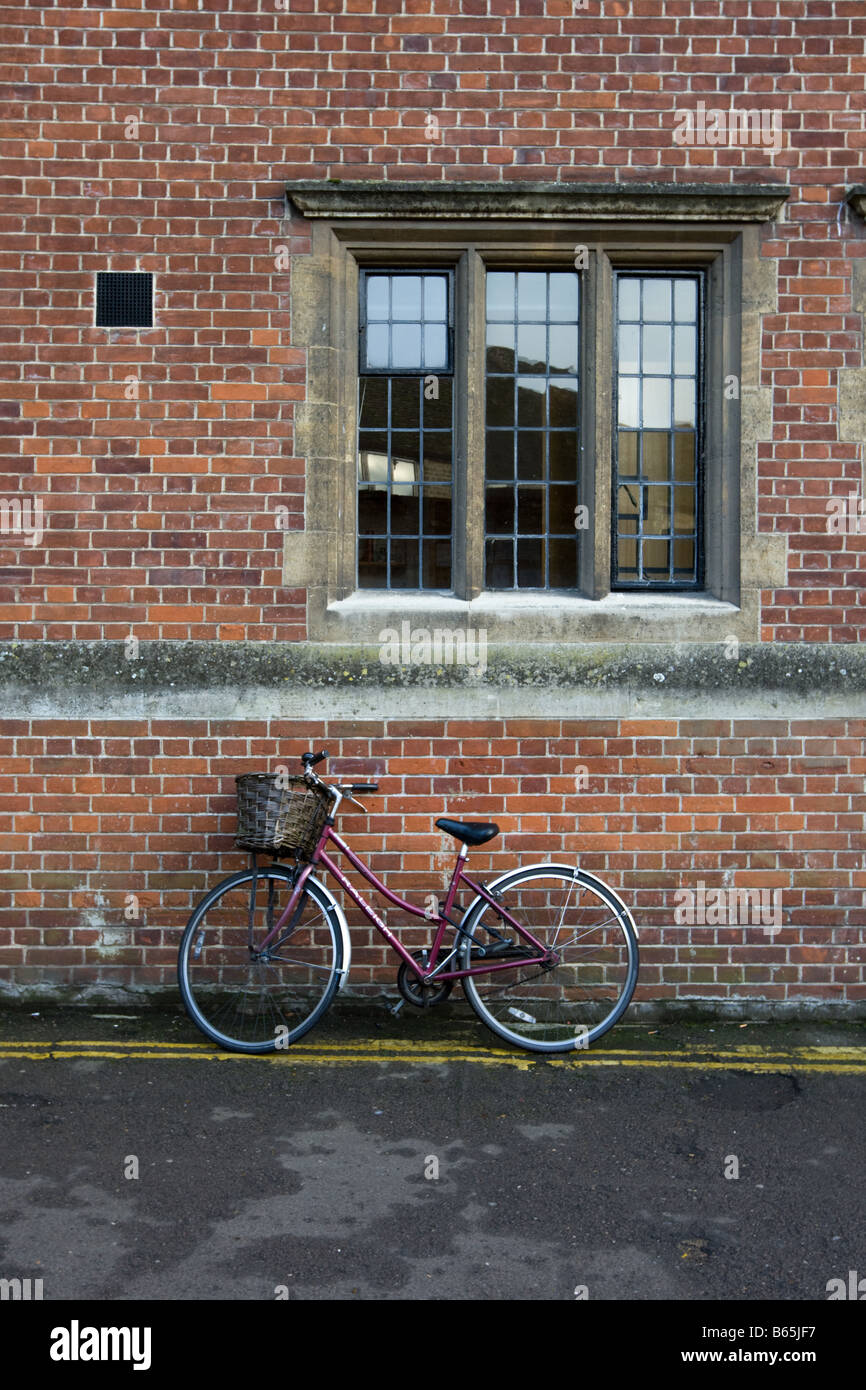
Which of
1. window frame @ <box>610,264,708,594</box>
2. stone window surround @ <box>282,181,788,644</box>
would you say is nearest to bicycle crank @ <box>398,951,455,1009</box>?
stone window surround @ <box>282,181,788,644</box>

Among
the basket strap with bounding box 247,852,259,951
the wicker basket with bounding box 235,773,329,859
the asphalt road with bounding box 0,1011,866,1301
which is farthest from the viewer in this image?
the basket strap with bounding box 247,852,259,951

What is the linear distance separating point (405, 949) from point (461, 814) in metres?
0.84

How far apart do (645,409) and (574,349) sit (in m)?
0.51

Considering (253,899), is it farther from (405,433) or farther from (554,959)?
(405,433)

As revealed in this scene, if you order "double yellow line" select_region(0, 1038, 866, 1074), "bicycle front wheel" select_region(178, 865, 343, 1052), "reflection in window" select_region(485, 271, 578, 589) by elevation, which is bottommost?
"double yellow line" select_region(0, 1038, 866, 1074)

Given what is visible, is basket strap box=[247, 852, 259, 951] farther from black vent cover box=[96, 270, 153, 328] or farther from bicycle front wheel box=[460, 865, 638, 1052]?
black vent cover box=[96, 270, 153, 328]

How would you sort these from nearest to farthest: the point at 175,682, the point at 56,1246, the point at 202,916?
the point at 56,1246, the point at 202,916, the point at 175,682

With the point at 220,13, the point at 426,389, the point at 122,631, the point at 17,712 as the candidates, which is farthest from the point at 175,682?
the point at 220,13

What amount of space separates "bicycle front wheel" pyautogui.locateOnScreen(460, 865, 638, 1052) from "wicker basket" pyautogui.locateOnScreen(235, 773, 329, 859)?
862 millimetres

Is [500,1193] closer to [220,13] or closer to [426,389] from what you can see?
[426,389]

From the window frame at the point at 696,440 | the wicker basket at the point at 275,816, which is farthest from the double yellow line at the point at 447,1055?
the window frame at the point at 696,440

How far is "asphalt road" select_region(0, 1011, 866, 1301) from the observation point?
11.7 ft

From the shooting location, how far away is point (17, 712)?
6148 mm

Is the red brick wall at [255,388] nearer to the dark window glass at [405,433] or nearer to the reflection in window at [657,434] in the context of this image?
the dark window glass at [405,433]
